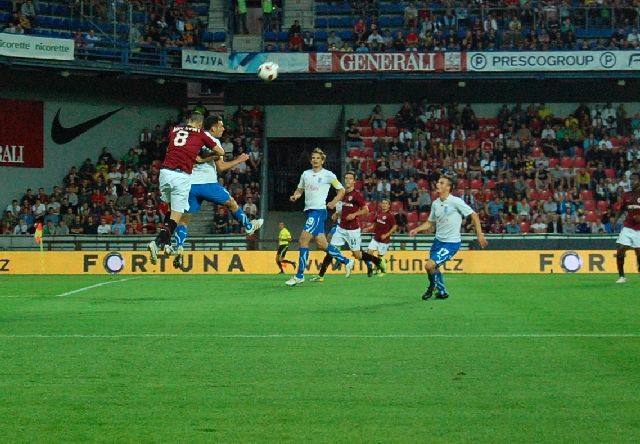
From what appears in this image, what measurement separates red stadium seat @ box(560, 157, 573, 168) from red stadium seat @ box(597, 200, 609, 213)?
7.60 ft

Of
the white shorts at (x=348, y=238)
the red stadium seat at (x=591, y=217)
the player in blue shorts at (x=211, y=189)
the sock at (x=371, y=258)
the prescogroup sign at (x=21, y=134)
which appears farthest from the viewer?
the prescogroup sign at (x=21, y=134)

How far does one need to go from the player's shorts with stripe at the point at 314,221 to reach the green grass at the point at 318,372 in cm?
479

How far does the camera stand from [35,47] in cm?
3469

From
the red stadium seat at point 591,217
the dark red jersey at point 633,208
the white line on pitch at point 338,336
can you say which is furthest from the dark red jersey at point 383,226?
the white line on pitch at point 338,336

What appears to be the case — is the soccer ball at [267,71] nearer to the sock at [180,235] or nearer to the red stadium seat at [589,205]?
the sock at [180,235]

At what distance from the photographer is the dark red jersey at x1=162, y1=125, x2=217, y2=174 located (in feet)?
49.6

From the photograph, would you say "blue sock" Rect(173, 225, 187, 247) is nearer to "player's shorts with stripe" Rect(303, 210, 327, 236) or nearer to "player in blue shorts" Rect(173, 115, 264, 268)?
"player in blue shorts" Rect(173, 115, 264, 268)

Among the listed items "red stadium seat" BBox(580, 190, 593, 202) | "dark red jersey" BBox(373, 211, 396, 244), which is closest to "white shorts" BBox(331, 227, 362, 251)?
"dark red jersey" BBox(373, 211, 396, 244)

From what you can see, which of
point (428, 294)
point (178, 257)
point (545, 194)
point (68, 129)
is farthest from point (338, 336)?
point (68, 129)

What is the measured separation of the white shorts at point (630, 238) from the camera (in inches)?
821

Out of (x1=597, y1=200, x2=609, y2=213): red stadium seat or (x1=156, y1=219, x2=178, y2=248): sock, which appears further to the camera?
(x1=597, y1=200, x2=609, y2=213): red stadium seat

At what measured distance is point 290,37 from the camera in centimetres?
3888

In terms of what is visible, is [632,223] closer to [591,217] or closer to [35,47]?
[591,217]

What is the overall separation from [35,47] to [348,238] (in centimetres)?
1686
